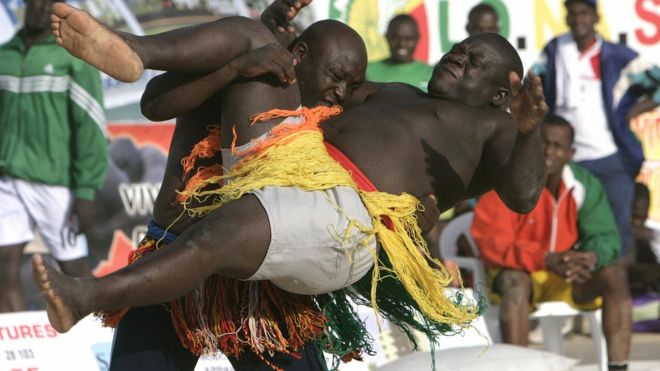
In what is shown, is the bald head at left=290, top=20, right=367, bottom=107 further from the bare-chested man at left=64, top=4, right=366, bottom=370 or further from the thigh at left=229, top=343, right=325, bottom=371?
the thigh at left=229, top=343, right=325, bottom=371

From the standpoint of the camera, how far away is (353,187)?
3.66 metres

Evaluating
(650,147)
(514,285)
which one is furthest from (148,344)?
(650,147)

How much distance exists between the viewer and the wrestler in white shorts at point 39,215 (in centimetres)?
829

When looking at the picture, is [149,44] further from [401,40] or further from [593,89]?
[593,89]

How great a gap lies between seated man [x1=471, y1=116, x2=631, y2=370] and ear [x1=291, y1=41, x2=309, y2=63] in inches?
139

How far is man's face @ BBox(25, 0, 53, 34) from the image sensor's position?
26.8ft

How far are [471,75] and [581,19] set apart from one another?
4.34 meters

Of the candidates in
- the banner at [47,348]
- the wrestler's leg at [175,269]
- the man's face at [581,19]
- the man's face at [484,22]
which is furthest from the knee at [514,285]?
the wrestler's leg at [175,269]

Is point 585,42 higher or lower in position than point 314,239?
lower

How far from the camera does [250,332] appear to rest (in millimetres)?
3768

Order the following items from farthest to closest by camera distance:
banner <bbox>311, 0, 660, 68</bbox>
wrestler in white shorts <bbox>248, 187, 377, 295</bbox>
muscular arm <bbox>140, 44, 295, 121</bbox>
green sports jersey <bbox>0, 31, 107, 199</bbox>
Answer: banner <bbox>311, 0, 660, 68</bbox> < green sports jersey <bbox>0, 31, 107, 199</bbox> < muscular arm <bbox>140, 44, 295, 121</bbox> < wrestler in white shorts <bbox>248, 187, 377, 295</bbox>

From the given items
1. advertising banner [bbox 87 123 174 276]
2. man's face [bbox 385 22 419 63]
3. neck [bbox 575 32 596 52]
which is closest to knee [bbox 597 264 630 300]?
neck [bbox 575 32 596 52]

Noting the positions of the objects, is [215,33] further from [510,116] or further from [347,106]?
[510,116]

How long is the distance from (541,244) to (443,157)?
3477 mm
